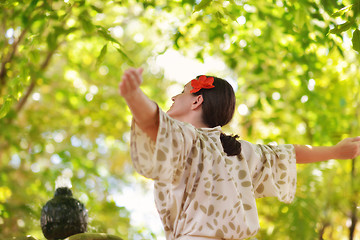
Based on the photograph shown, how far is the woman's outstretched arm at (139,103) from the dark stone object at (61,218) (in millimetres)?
881

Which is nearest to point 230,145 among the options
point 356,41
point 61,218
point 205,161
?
point 205,161

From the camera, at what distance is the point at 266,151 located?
75.7 inches

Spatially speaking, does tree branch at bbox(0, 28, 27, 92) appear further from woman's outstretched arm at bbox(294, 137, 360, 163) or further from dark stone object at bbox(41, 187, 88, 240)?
woman's outstretched arm at bbox(294, 137, 360, 163)

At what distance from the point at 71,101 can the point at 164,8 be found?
321 centimetres

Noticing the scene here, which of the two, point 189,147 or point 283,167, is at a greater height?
point 189,147

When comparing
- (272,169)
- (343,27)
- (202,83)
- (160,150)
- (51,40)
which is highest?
(343,27)

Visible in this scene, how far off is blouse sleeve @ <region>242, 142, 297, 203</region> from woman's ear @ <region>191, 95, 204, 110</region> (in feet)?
0.90

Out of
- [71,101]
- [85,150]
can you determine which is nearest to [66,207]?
[71,101]

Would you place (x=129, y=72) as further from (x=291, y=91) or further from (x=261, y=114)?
(x=261, y=114)

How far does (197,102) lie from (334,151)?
2.27 feet

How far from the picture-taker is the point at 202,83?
6.08 feet

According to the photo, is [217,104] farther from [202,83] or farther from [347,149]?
[347,149]

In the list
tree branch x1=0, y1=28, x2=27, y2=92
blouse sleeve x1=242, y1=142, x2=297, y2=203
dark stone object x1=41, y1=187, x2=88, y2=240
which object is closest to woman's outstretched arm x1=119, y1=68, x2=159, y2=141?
blouse sleeve x1=242, y1=142, x2=297, y2=203

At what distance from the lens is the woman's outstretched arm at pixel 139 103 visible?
1.25m
